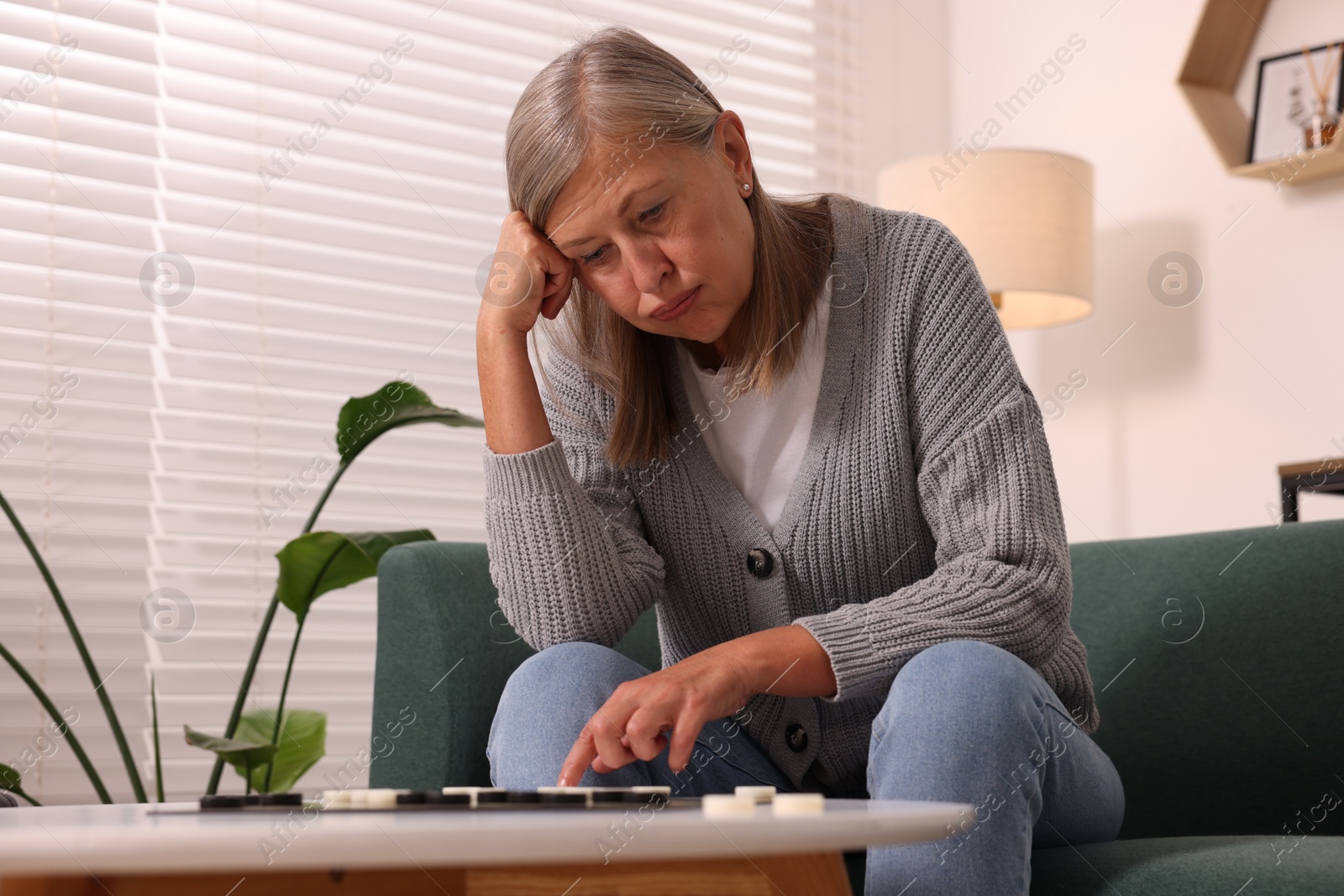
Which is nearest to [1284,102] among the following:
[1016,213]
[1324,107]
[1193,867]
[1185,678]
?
[1324,107]

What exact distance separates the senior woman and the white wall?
129cm

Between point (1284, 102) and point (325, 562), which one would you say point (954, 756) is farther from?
point (1284, 102)

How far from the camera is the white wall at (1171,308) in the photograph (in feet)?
6.98

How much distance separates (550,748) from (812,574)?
0.33 metres

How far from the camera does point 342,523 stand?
2.01 meters

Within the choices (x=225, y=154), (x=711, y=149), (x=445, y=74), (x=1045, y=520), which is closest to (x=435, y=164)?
(x=445, y=74)

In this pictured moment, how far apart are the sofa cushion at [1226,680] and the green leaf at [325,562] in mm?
794

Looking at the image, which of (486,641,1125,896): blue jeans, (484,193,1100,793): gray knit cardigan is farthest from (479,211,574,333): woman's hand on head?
(486,641,1125,896): blue jeans

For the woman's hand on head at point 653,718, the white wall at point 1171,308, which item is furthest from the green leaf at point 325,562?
the white wall at point 1171,308

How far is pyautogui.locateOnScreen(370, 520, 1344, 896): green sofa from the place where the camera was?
114 centimetres

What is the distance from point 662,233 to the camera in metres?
1.04

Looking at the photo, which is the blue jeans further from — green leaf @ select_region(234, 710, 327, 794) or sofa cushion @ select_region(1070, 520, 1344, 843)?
green leaf @ select_region(234, 710, 327, 794)

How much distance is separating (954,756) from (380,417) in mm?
979

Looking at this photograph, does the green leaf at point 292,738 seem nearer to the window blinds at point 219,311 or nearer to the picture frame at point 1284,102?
the window blinds at point 219,311
